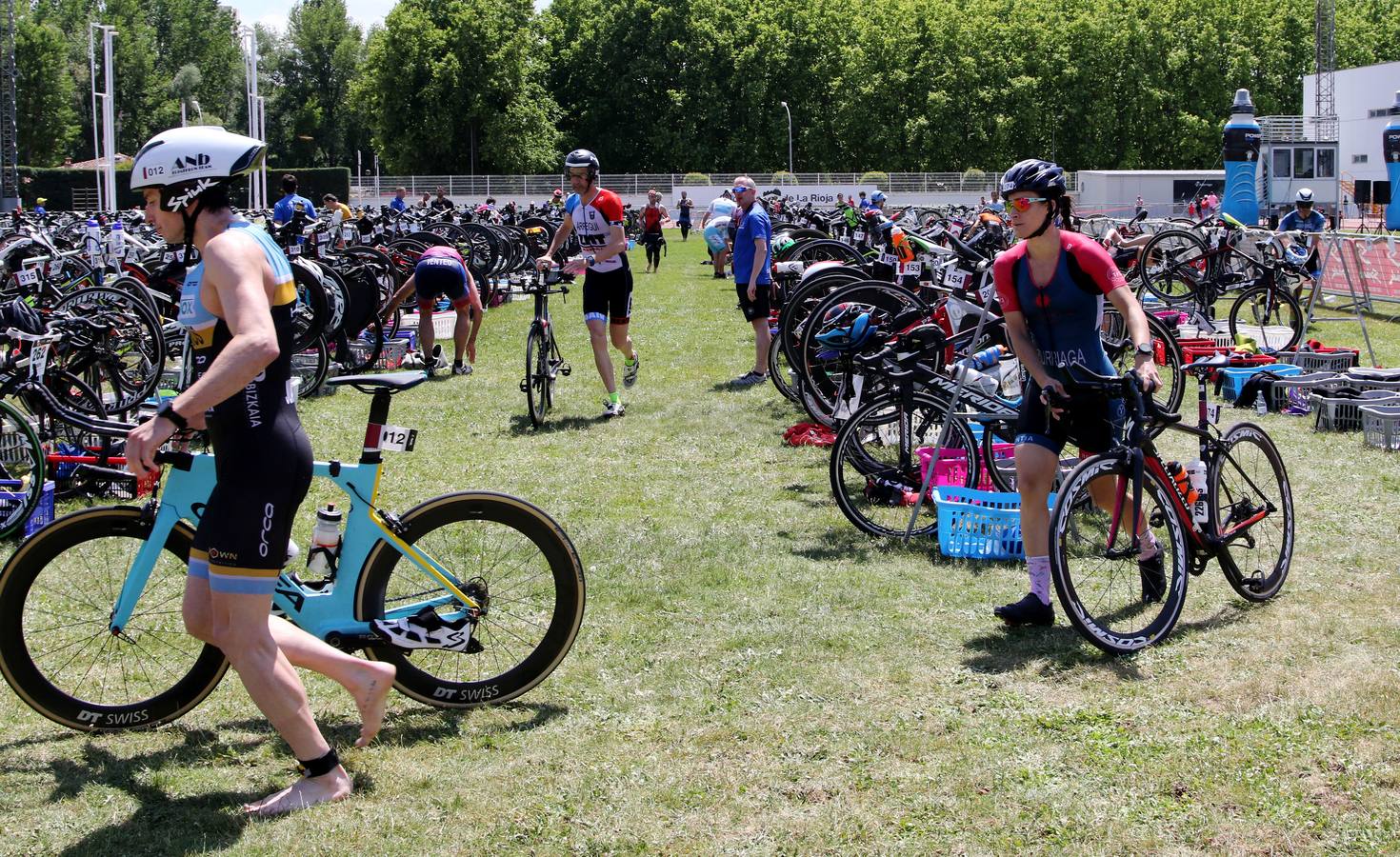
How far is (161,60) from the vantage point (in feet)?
347

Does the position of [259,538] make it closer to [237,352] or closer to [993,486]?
[237,352]

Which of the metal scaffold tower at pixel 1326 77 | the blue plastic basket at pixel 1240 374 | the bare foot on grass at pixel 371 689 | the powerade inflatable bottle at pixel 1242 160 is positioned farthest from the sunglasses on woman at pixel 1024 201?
the metal scaffold tower at pixel 1326 77

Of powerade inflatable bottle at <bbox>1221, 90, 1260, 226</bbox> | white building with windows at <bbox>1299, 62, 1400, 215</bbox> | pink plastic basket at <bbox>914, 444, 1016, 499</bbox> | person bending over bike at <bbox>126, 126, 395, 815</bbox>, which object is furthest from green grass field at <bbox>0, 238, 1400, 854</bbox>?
white building with windows at <bbox>1299, 62, 1400, 215</bbox>

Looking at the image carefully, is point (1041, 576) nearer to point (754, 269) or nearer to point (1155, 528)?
point (1155, 528)

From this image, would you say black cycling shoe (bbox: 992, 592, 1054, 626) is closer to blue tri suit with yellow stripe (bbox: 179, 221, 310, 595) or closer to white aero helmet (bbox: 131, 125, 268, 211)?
blue tri suit with yellow stripe (bbox: 179, 221, 310, 595)

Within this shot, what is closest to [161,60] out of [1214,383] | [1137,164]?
[1137,164]

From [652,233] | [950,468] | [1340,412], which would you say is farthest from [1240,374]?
[652,233]

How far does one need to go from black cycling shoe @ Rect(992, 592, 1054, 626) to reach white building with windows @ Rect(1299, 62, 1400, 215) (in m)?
59.7

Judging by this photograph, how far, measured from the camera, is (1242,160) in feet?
94.2

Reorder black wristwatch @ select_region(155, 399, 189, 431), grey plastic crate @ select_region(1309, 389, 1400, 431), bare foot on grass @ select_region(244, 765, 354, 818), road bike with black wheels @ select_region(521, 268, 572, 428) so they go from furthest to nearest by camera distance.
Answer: road bike with black wheels @ select_region(521, 268, 572, 428) < grey plastic crate @ select_region(1309, 389, 1400, 431) < bare foot on grass @ select_region(244, 765, 354, 818) < black wristwatch @ select_region(155, 399, 189, 431)

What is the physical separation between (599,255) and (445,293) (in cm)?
268

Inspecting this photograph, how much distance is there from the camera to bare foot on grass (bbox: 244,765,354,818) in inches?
153

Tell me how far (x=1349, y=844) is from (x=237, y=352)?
317cm

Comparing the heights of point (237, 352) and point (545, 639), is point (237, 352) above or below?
above
